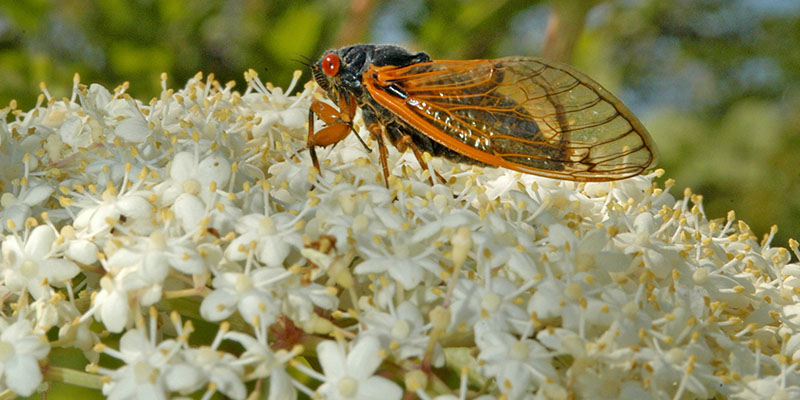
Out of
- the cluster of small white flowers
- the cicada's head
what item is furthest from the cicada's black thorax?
the cluster of small white flowers

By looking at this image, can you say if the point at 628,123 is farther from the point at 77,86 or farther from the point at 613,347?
the point at 77,86

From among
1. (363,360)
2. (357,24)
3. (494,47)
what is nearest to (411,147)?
(363,360)

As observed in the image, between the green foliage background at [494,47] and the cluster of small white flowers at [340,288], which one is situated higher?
the green foliage background at [494,47]

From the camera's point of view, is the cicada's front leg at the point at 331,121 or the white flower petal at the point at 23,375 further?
the cicada's front leg at the point at 331,121

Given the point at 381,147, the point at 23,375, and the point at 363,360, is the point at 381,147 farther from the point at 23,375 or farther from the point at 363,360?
the point at 23,375

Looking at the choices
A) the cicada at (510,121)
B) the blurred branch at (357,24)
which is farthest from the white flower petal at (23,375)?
the blurred branch at (357,24)

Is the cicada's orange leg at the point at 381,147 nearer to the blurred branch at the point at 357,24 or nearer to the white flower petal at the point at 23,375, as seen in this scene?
the white flower petal at the point at 23,375

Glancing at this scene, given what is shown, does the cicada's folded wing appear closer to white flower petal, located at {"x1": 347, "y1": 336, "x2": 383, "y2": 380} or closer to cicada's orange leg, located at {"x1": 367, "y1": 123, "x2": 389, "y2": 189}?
cicada's orange leg, located at {"x1": 367, "y1": 123, "x2": 389, "y2": 189}
